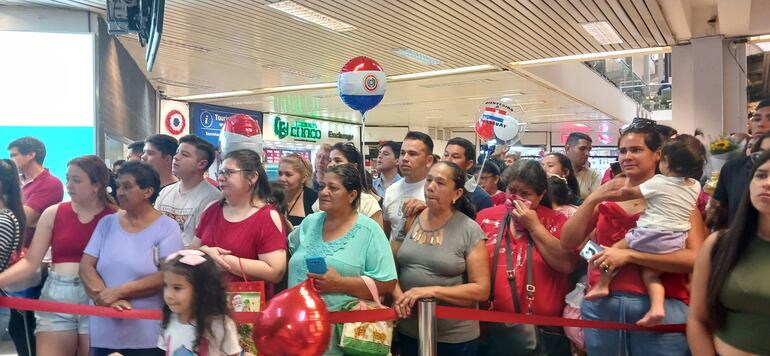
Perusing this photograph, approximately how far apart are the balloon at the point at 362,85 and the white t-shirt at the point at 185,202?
1367 mm

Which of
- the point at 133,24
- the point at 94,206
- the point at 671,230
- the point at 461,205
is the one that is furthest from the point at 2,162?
the point at 671,230

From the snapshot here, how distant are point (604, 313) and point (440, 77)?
878 centimetres

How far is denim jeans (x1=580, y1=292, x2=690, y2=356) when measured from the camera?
2.36 metres

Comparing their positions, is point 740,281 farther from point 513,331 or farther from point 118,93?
point 118,93

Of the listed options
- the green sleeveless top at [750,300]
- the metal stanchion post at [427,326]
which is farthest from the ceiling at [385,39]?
the green sleeveless top at [750,300]

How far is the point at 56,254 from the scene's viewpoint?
2963 mm

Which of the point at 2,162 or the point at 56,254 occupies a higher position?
the point at 2,162

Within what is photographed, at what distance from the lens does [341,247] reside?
2.64 meters

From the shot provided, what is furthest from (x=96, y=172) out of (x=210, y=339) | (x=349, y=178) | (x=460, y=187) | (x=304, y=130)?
(x=304, y=130)

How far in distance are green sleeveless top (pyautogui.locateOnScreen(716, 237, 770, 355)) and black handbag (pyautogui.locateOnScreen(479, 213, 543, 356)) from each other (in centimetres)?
96

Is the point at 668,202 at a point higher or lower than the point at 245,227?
higher

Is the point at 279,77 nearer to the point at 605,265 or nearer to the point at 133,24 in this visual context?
the point at 133,24

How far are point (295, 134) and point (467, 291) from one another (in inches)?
593

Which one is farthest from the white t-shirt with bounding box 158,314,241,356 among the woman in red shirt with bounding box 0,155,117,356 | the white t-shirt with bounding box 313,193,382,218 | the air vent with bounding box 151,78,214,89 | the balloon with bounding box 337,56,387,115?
the air vent with bounding box 151,78,214,89
